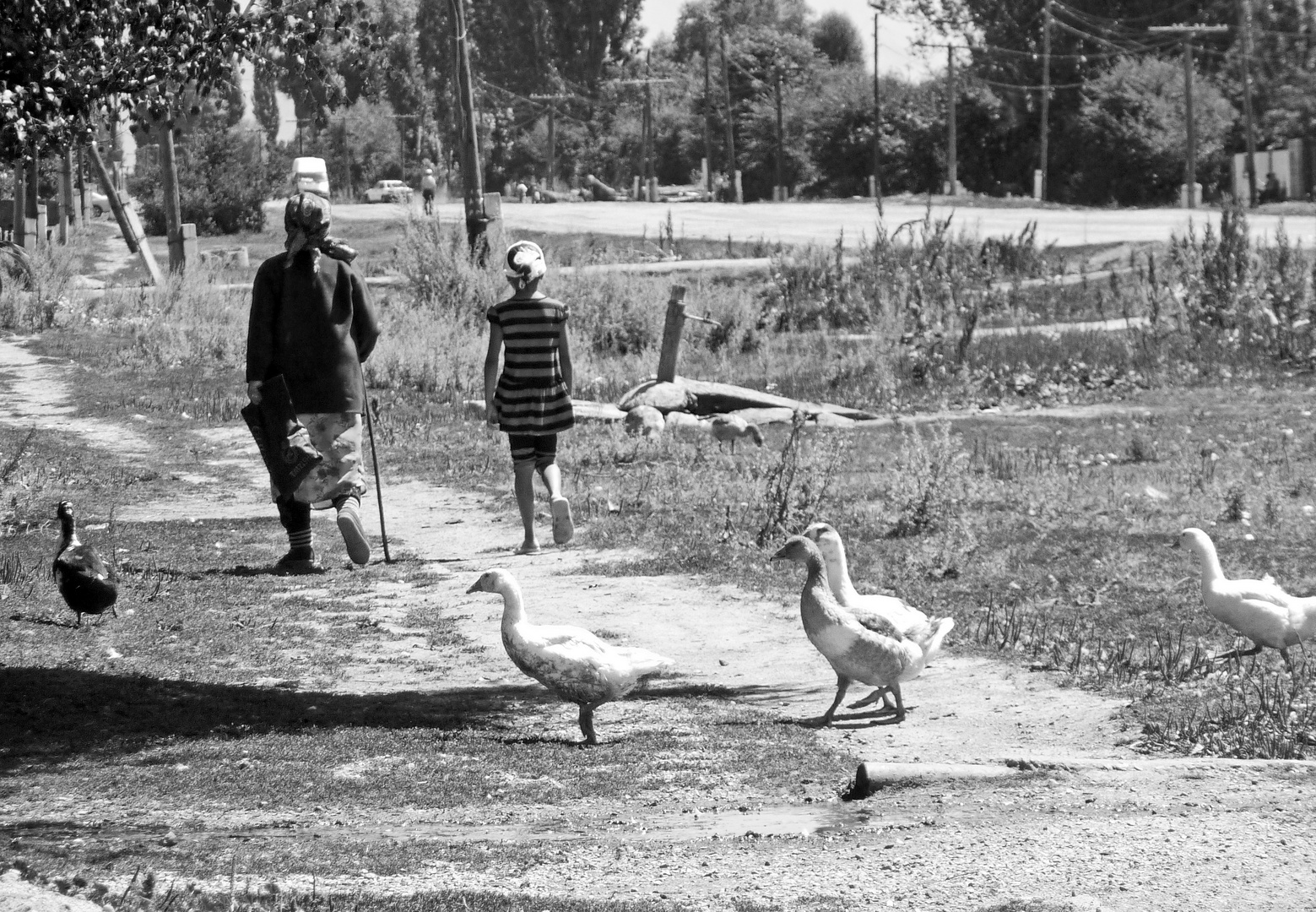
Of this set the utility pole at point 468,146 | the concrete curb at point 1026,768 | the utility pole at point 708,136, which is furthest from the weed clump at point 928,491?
the utility pole at point 708,136

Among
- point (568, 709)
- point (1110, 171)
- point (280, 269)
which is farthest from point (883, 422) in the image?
point (1110, 171)

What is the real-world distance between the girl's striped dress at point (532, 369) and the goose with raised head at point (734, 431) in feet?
15.7

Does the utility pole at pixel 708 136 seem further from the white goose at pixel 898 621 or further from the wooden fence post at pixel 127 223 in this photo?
the white goose at pixel 898 621

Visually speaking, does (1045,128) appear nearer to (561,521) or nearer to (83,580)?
(561,521)

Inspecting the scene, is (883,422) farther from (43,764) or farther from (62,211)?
(62,211)

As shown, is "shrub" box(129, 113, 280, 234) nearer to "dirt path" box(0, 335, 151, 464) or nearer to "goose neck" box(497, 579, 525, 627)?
"dirt path" box(0, 335, 151, 464)

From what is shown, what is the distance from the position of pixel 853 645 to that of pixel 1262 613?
7.00 feet

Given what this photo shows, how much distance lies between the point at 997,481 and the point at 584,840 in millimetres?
8531

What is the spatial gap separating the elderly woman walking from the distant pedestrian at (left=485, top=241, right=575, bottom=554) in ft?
3.71

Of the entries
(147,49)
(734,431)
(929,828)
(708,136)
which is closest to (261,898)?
(929,828)

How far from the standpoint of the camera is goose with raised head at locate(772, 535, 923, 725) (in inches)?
263

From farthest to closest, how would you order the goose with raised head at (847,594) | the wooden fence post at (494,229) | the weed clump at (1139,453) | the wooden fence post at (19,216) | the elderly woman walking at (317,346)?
the wooden fence post at (19,216) → the wooden fence post at (494,229) → the weed clump at (1139,453) → the elderly woman walking at (317,346) → the goose with raised head at (847,594)

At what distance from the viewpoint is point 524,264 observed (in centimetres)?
1016

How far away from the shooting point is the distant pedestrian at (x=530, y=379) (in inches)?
404
